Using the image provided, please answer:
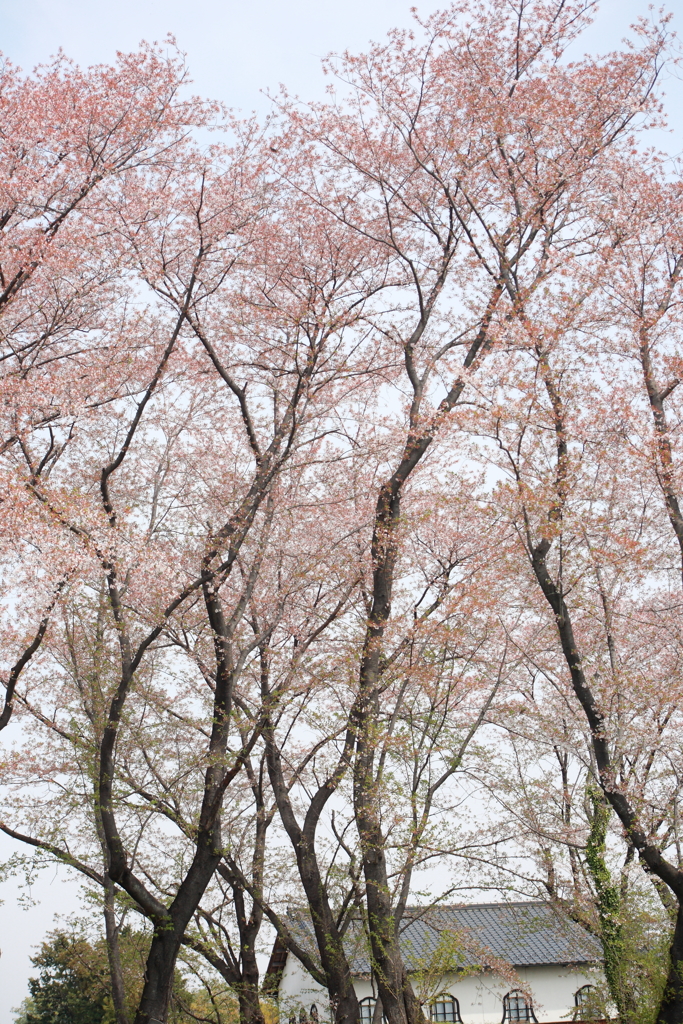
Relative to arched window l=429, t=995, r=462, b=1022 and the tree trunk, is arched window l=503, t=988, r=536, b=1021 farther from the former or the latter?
the tree trunk

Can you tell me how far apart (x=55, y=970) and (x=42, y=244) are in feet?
83.5

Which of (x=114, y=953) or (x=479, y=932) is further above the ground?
(x=114, y=953)

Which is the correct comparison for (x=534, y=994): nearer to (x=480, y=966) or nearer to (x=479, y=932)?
(x=479, y=932)

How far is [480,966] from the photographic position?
13.1m

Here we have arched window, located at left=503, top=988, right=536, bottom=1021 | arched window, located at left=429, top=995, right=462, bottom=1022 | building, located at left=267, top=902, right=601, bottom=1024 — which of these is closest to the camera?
building, located at left=267, top=902, right=601, bottom=1024

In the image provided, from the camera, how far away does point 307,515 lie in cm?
1343

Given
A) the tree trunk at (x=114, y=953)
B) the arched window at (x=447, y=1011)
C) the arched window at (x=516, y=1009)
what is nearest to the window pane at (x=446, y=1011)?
the arched window at (x=447, y=1011)

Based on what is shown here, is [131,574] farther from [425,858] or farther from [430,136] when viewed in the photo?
[430,136]

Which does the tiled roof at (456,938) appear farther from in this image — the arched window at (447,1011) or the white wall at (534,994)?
the arched window at (447,1011)

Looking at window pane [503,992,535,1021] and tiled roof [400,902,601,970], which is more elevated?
tiled roof [400,902,601,970]

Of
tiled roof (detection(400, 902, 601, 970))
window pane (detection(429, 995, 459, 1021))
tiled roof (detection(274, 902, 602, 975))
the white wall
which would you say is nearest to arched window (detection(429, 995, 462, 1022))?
window pane (detection(429, 995, 459, 1021))

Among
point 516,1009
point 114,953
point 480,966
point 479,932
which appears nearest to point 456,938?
point 480,966

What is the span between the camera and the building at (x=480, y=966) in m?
13.0

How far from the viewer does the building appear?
42.8 ft
